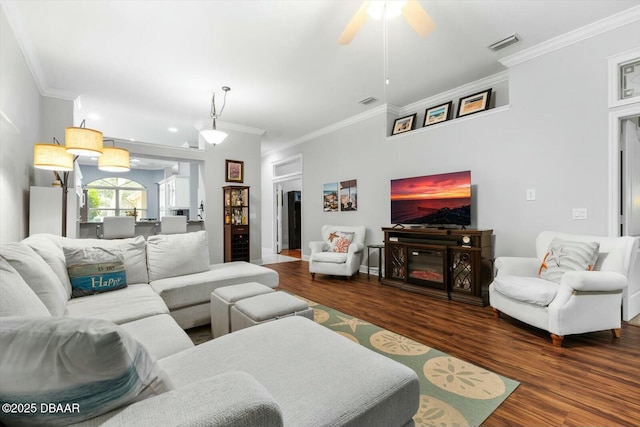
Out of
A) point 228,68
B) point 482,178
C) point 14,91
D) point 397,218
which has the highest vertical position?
point 228,68

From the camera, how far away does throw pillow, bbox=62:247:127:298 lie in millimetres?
2184

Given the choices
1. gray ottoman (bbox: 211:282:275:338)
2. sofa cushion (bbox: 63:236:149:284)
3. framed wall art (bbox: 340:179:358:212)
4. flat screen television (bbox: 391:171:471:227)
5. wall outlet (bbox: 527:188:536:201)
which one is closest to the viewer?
gray ottoman (bbox: 211:282:275:338)

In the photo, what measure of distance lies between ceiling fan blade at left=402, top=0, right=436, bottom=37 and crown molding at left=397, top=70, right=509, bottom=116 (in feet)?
7.45

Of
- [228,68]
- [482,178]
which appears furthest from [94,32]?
[482,178]

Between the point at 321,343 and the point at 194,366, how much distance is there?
0.53m

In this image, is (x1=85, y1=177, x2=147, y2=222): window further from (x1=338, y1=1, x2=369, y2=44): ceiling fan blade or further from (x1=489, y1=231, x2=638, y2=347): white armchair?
(x1=489, y1=231, x2=638, y2=347): white armchair

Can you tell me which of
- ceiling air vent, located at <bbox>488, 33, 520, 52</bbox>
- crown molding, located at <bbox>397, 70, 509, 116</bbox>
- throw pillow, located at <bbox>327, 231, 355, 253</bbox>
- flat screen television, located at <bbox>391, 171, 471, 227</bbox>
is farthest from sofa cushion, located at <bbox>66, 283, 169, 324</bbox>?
crown molding, located at <bbox>397, 70, 509, 116</bbox>

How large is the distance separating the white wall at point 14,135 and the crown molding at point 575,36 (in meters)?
4.99

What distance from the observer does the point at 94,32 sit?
2.85 m

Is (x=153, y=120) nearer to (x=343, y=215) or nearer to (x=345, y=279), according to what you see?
(x=343, y=215)

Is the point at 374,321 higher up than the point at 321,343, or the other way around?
the point at 321,343

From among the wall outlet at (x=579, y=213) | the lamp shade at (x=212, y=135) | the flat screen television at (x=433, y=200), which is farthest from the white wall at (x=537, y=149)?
the lamp shade at (x=212, y=135)

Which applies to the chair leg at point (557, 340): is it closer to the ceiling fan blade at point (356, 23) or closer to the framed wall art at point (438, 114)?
the ceiling fan blade at point (356, 23)

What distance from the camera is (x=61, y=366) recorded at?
600 mm
